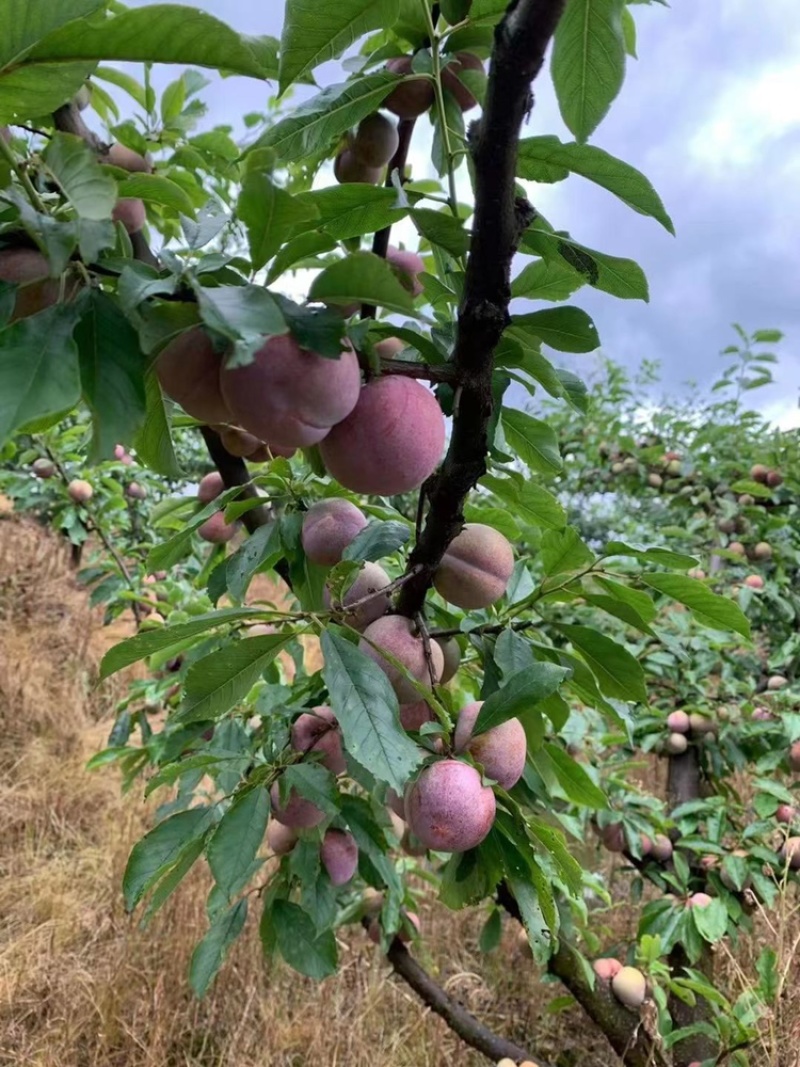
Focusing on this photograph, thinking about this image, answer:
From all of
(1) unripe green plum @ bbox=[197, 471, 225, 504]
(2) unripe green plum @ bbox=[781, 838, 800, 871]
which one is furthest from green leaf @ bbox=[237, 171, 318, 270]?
(2) unripe green plum @ bbox=[781, 838, 800, 871]

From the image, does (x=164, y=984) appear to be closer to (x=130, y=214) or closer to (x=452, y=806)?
(x=452, y=806)

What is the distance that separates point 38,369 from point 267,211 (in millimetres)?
134

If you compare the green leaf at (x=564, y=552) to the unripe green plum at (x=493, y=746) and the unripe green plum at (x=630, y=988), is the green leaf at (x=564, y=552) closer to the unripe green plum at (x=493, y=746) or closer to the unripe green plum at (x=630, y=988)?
the unripe green plum at (x=493, y=746)

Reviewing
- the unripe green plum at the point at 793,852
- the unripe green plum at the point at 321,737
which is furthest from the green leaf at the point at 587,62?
the unripe green plum at the point at 793,852

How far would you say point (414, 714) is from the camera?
673mm

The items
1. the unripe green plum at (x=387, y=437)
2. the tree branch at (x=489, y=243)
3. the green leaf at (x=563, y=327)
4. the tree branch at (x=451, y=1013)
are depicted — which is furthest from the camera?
the tree branch at (x=451, y=1013)

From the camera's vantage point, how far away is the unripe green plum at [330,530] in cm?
69

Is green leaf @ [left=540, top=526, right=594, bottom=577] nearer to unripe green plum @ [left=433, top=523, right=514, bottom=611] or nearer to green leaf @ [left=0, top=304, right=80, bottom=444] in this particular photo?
unripe green plum @ [left=433, top=523, right=514, bottom=611]

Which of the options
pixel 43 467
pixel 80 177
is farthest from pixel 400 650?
pixel 43 467

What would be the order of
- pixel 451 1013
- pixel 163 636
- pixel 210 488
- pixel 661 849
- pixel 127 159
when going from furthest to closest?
pixel 661 849 → pixel 451 1013 → pixel 210 488 → pixel 127 159 → pixel 163 636

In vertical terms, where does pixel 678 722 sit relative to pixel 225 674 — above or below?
below

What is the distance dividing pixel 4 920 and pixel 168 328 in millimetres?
2347

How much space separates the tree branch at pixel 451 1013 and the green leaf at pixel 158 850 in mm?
874

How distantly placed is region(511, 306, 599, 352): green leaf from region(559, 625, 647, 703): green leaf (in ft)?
0.86
